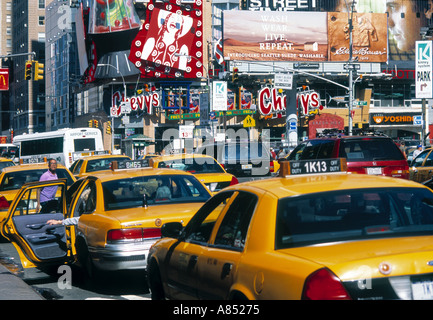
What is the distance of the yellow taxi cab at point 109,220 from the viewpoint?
30.0ft

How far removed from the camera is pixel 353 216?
557 cm

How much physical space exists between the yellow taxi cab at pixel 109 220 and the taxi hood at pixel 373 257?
176 inches

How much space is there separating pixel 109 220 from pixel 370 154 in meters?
9.21

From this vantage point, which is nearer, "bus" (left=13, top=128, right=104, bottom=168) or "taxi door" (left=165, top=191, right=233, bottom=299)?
"taxi door" (left=165, top=191, right=233, bottom=299)

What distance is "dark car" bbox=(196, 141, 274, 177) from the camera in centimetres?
2556

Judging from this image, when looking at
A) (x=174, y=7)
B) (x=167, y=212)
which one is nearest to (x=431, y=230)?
→ (x=167, y=212)

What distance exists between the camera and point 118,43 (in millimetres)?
78688

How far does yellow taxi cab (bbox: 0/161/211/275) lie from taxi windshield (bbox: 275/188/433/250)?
381 cm

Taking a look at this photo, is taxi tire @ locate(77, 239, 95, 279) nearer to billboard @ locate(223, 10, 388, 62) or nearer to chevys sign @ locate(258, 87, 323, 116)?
chevys sign @ locate(258, 87, 323, 116)

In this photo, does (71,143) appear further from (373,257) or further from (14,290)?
(373,257)

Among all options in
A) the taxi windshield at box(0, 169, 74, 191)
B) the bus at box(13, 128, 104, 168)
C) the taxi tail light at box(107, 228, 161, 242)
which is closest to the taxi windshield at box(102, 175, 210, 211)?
the taxi tail light at box(107, 228, 161, 242)

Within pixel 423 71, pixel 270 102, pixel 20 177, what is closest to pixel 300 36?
pixel 270 102

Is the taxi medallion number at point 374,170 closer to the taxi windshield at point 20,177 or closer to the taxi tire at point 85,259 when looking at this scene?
the taxi windshield at point 20,177

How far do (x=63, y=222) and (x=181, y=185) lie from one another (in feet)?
5.88
